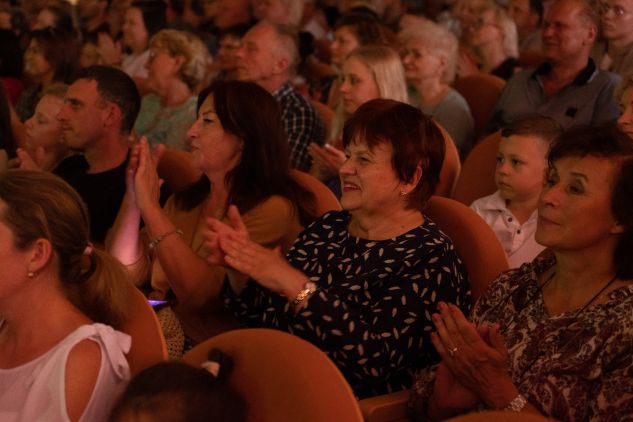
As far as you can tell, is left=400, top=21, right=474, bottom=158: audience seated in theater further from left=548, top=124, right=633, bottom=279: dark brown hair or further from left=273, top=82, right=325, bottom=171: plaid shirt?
left=548, top=124, right=633, bottom=279: dark brown hair

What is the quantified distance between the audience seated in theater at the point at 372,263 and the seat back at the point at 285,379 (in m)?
0.33

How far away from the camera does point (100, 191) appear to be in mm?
3268

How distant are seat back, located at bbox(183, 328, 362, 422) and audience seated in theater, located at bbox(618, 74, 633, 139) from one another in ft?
4.02

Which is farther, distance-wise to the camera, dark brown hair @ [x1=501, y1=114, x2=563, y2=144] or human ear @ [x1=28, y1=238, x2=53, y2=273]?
dark brown hair @ [x1=501, y1=114, x2=563, y2=144]

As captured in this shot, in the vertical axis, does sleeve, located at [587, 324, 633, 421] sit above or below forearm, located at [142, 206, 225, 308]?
above

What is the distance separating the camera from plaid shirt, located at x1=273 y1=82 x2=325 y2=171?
4078mm

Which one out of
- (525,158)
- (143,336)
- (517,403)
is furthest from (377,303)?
(525,158)

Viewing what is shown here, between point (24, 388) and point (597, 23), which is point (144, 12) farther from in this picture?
point (24, 388)

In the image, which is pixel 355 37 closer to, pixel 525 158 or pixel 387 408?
pixel 525 158

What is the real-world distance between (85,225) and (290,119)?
2274 mm

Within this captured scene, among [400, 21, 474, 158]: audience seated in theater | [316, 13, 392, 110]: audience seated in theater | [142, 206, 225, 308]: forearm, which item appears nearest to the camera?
[142, 206, 225, 308]: forearm

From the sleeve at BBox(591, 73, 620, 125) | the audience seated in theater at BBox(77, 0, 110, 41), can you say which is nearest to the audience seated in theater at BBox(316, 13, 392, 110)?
the sleeve at BBox(591, 73, 620, 125)

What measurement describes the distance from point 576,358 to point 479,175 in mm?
1413

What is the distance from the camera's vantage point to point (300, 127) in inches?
162
